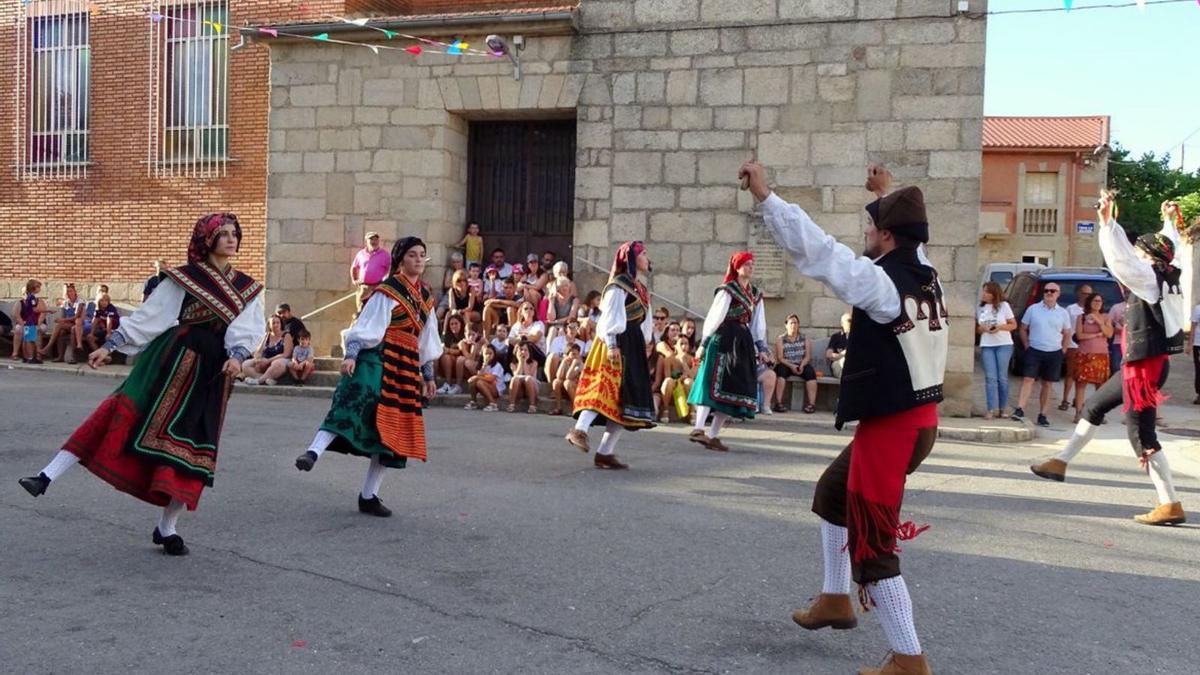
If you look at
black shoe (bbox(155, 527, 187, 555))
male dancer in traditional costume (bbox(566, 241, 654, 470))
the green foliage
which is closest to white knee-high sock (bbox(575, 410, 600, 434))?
male dancer in traditional costume (bbox(566, 241, 654, 470))

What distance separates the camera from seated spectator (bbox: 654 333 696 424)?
12.6 meters

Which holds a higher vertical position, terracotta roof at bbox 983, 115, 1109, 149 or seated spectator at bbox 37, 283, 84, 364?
terracotta roof at bbox 983, 115, 1109, 149

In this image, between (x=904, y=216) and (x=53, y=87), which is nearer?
(x=904, y=216)

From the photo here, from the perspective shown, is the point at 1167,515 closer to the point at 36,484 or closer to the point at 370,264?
the point at 36,484

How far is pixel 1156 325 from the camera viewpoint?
6.93 m

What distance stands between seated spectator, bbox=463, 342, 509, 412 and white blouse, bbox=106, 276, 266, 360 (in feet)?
25.3

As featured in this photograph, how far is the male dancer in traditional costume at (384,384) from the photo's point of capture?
6523mm

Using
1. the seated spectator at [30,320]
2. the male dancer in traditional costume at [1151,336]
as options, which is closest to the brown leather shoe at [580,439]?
the male dancer in traditional costume at [1151,336]

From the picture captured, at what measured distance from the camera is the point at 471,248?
16.0m

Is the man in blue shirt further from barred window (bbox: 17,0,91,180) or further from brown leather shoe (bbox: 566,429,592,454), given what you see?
barred window (bbox: 17,0,91,180)

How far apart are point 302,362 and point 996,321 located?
8.91m

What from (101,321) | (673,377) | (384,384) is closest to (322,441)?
(384,384)

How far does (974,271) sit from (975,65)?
2.56 metres

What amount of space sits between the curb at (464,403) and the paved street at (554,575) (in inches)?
123
